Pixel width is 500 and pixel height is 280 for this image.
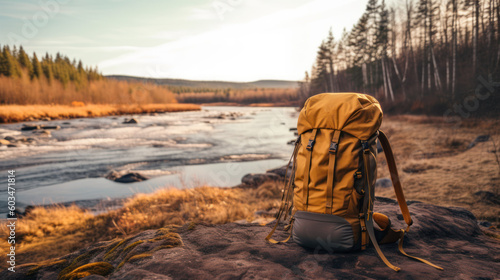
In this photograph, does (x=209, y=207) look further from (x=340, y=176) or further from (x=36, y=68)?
(x=36, y=68)

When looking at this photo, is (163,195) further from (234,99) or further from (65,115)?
(234,99)

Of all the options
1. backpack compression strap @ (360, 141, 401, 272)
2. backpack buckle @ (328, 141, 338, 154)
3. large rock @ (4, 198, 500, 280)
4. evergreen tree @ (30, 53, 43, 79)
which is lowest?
large rock @ (4, 198, 500, 280)

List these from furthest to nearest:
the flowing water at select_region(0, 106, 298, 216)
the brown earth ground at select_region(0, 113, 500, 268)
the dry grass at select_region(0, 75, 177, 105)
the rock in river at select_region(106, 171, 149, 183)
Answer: the dry grass at select_region(0, 75, 177, 105), the rock in river at select_region(106, 171, 149, 183), the flowing water at select_region(0, 106, 298, 216), the brown earth ground at select_region(0, 113, 500, 268)

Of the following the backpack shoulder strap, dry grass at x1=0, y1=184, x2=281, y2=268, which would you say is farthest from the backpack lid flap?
dry grass at x1=0, y1=184, x2=281, y2=268

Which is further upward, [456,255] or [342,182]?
[342,182]

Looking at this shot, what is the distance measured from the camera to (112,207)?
25.4 feet

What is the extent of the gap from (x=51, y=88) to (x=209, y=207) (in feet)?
170

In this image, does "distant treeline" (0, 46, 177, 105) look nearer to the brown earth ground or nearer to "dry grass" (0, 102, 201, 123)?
"dry grass" (0, 102, 201, 123)

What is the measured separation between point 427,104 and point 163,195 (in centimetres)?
2281

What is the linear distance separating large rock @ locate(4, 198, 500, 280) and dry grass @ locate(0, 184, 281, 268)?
289 centimetres

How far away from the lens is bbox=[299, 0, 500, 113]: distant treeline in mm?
19781

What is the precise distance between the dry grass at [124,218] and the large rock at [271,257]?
289 cm

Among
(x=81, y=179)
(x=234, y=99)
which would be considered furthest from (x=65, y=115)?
(x=234, y=99)

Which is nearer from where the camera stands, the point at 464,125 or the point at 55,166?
the point at 55,166
